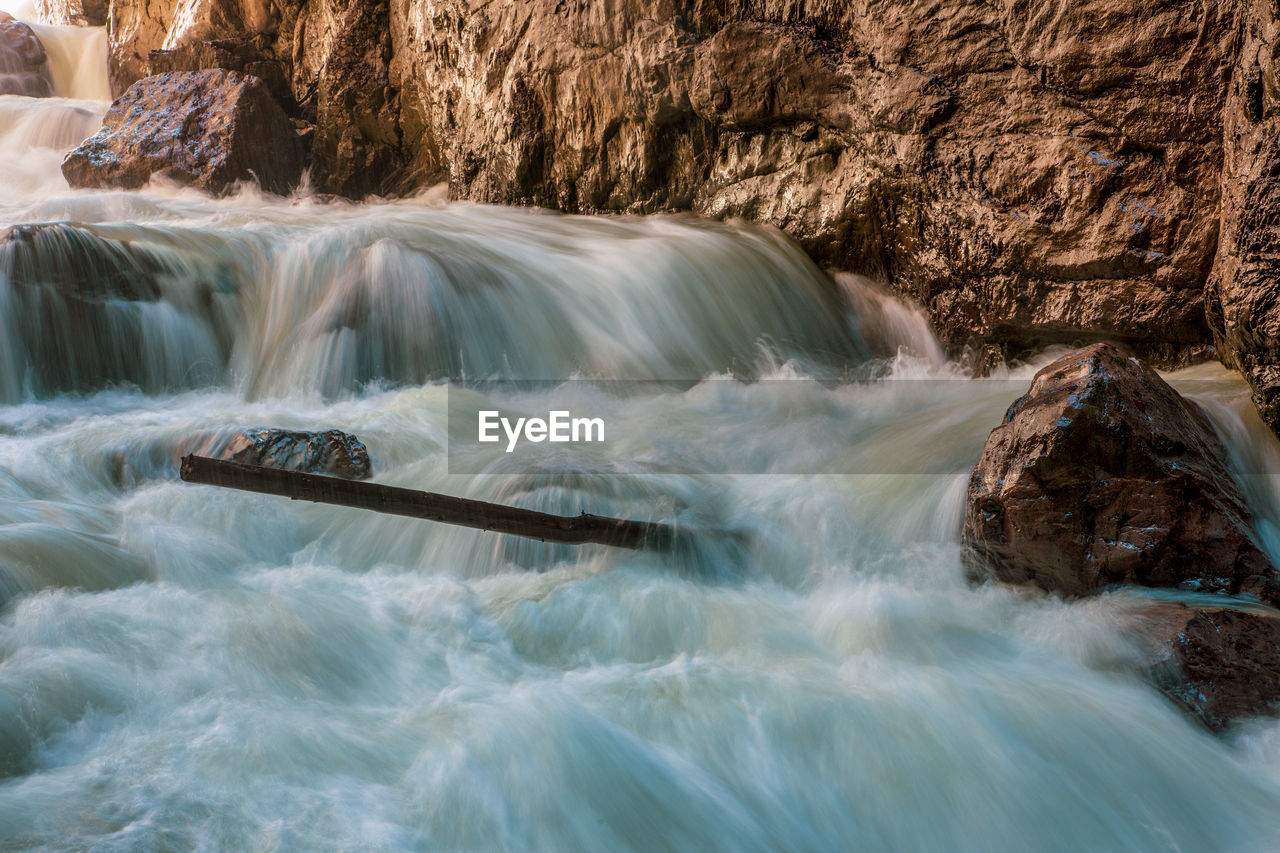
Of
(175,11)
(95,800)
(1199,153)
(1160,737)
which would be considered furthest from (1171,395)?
(175,11)

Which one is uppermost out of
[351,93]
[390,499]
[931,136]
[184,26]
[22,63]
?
[184,26]

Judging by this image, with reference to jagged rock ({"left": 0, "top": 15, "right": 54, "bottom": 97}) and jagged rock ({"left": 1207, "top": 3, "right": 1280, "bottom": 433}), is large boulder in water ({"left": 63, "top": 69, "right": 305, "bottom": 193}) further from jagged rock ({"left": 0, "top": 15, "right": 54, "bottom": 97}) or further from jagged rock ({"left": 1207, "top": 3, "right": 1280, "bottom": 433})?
jagged rock ({"left": 1207, "top": 3, "right": 1280, "bottom": 433})

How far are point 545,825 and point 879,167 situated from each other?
5499 mm

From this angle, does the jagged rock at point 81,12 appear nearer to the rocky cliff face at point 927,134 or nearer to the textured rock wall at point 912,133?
the rocky cliff face at point 927,134

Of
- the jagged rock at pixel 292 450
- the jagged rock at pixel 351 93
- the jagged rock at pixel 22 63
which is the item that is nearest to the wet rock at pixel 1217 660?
the jagged rock at pixel 292 450

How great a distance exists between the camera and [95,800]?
215 cm

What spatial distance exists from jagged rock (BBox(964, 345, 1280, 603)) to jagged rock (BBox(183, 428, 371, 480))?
9.30 ft

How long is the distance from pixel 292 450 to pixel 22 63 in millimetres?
13082

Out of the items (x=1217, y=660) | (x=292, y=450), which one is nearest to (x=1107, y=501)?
(x=1217, y=660)

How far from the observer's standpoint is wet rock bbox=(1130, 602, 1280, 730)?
2736mm

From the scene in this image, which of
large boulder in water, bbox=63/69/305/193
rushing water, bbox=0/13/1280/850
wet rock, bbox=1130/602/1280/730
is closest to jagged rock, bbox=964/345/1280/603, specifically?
rushing water, bbox=0/13/1280/850

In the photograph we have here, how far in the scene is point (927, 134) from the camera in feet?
20.0

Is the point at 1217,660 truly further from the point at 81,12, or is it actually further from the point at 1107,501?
the point at 81,12

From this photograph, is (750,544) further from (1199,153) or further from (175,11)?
(175,11)
